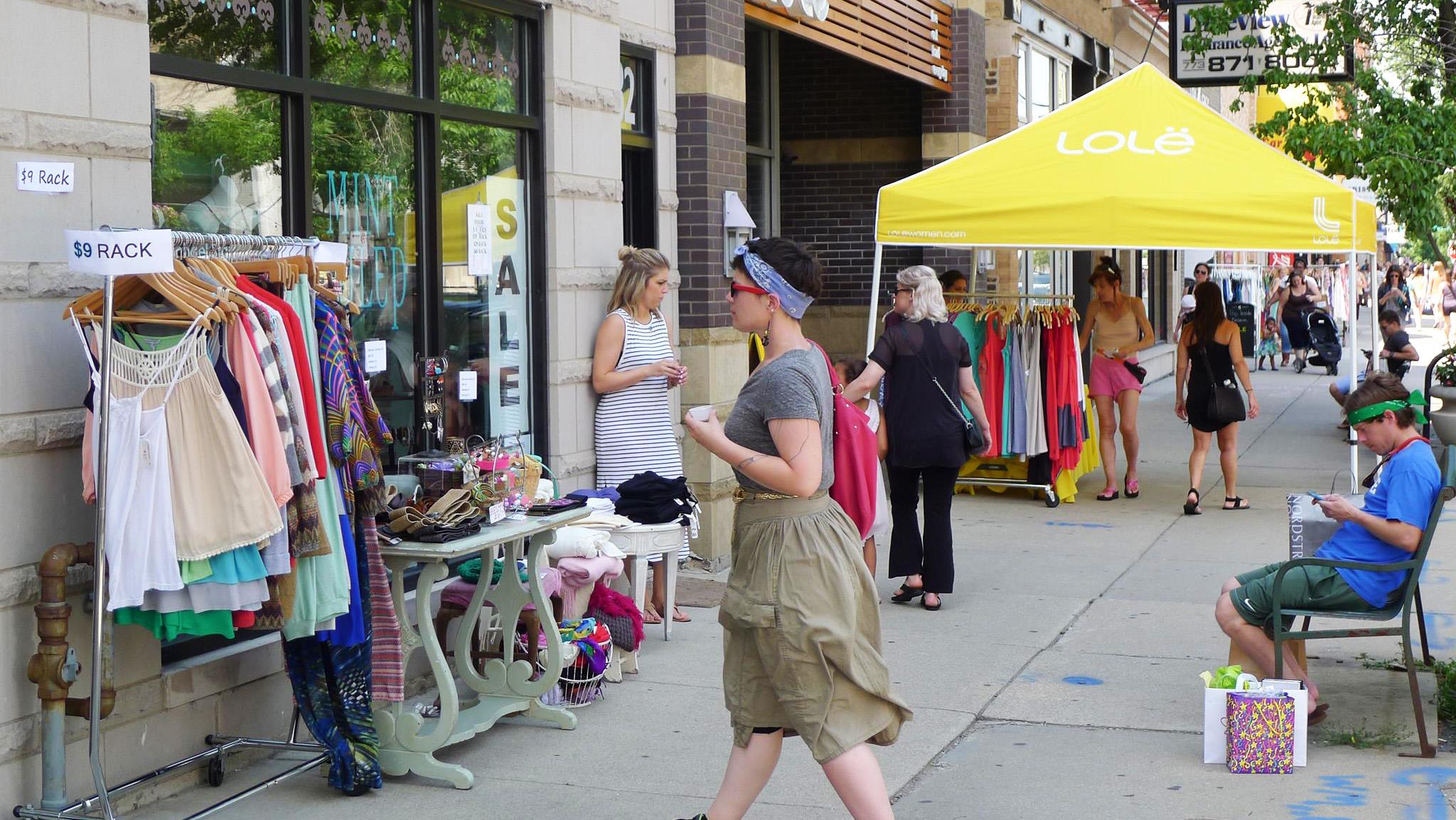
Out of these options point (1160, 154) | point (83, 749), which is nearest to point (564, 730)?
point (83, 749)

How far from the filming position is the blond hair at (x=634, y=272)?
8250 mm

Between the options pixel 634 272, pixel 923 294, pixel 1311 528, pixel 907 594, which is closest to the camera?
pixel 1311 528

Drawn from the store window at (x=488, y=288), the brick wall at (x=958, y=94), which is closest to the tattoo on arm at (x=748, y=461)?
the store window at (x=488, y=288)

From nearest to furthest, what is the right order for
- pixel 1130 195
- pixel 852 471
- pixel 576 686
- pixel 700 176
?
pixel 852 471
pixel 576 686
pixel 700 176
pixel 1130 195

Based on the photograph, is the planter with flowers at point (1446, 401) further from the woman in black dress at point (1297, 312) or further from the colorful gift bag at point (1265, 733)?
the woman in black dress at point (1297, 312)

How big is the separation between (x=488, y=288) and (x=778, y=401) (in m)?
3.58

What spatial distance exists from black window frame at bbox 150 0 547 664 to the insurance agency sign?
8.98m

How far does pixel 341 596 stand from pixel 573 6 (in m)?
4.06

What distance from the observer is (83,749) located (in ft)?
16.4

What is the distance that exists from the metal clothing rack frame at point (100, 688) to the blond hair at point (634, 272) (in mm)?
2965

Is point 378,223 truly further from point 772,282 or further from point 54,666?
point 772,282

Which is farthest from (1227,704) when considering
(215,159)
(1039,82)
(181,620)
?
(1039,82)

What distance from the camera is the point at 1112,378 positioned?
1242cm

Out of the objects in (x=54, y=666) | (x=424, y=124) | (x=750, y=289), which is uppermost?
(x=424, y=124)
